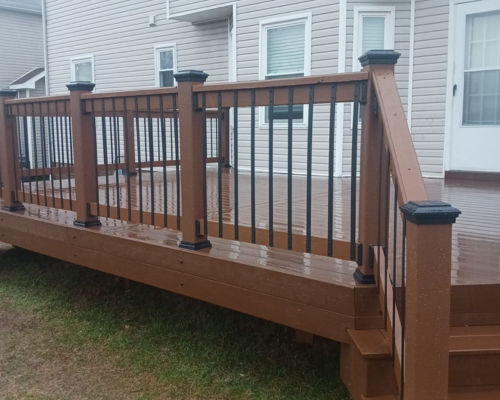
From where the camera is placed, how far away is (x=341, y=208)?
4.48m

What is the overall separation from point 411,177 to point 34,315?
11.4ft

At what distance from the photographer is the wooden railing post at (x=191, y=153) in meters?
3.11

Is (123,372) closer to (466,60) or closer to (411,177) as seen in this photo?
(411,177)

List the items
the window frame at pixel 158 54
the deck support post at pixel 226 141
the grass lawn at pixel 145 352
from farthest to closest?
1. the window frame at pixel 158 54
2. the deck support post at pixel 226 141
3. the grass lawn at pixel 145 352

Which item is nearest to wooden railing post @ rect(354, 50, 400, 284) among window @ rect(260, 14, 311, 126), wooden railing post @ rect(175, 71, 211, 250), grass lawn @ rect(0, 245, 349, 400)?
grass lawn @ rect(0, 245, 349, 400)

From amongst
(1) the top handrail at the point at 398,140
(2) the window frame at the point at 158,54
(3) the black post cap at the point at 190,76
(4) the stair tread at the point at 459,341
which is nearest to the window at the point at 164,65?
(2) the window frame at the point at 158,54

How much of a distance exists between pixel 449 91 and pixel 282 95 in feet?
14.6

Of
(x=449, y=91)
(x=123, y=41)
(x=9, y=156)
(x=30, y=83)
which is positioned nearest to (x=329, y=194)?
(x=9, y=156)

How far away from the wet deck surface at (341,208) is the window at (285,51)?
1.30m

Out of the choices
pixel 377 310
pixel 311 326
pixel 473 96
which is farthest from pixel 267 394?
pixel 473 96

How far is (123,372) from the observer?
10.9 feet

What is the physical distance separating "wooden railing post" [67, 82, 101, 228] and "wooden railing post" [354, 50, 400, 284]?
2.17 meters

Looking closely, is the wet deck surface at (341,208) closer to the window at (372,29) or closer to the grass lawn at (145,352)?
the grass lawn at (145,352)

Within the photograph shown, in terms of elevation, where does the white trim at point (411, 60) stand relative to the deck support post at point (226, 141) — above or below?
above
